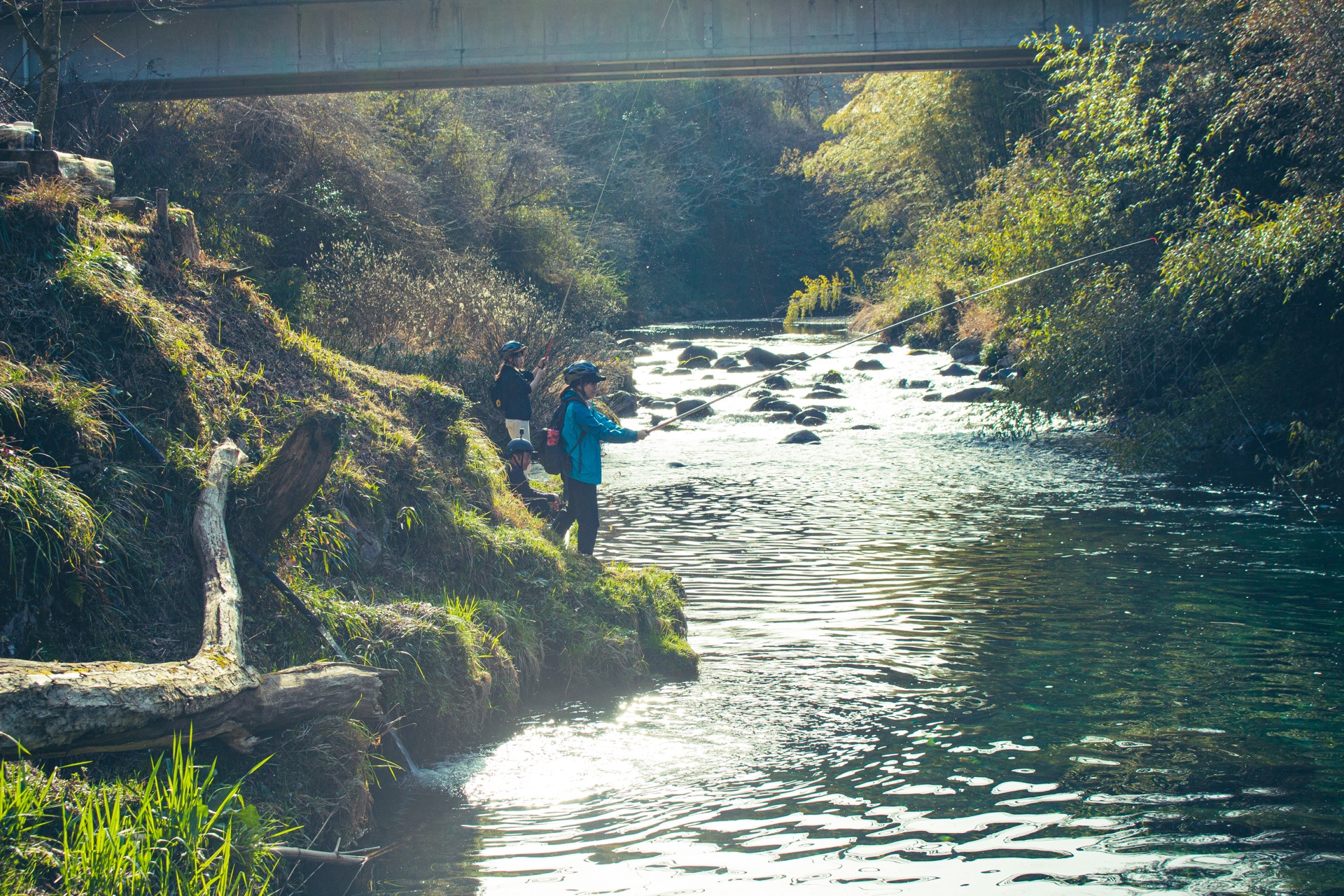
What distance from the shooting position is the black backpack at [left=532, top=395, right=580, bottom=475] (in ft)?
27.3

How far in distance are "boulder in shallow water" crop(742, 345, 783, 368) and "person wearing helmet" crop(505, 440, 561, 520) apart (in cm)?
1767

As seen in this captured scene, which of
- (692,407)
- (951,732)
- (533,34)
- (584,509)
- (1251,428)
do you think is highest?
(533,34)

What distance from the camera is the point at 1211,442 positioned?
1375 cm

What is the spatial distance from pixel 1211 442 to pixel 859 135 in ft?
73.4

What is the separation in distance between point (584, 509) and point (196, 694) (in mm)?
4454

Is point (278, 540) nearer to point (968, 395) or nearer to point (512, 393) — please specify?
point (512, 393)

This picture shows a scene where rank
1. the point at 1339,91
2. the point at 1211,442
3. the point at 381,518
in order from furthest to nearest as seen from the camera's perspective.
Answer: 1. the point at 1211,442
2. the point at 1339,91
3. the point at 381,518

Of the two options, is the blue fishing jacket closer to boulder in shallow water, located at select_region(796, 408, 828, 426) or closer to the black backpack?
the black backpack

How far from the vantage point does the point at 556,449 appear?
8328 millimetres

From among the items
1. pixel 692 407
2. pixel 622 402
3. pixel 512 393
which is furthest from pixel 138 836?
pixel 692 407

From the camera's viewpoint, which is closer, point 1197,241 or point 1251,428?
point 1197,241

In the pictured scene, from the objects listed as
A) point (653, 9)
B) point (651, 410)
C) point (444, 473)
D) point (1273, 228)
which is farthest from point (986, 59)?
point (444, 473)

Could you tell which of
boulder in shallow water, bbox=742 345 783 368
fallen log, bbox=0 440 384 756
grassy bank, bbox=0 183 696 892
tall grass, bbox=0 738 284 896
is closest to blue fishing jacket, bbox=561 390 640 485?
grassy bank, bbox=0 183 696 892

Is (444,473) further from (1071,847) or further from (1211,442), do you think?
(1211,442)
